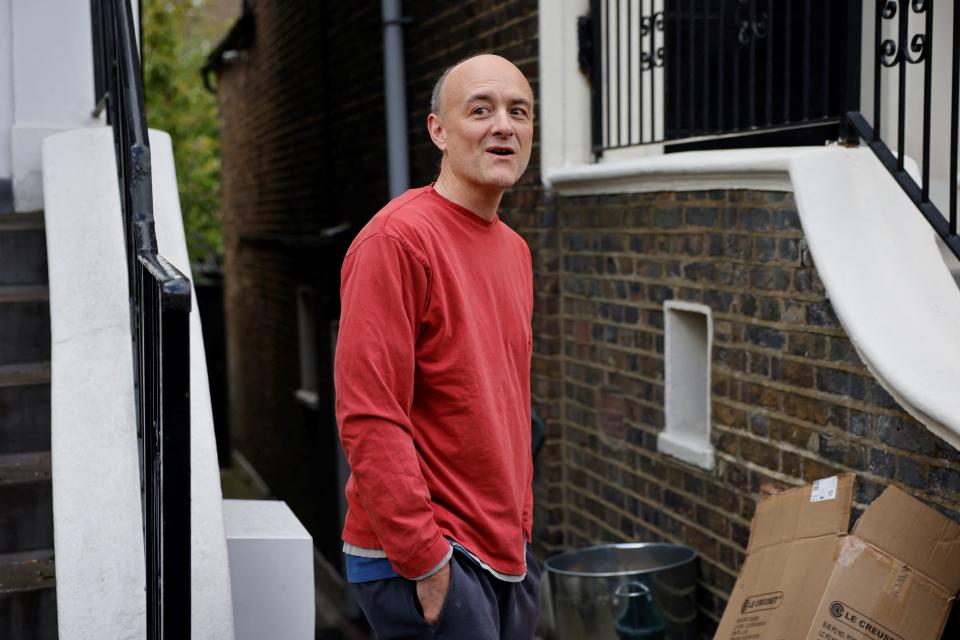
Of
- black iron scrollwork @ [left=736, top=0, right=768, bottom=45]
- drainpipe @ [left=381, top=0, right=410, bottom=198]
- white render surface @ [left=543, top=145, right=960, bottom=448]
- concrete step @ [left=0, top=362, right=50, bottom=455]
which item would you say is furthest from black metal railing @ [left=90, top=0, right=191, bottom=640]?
drainpipe @ [left=381, top=0, right=410, bottom=198]

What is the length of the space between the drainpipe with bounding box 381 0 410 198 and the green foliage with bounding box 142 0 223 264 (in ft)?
29.5

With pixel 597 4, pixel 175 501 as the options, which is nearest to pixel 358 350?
pixel 175 501

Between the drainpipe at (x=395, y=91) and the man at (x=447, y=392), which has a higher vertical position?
the drainpipe at (x=395, y=91)

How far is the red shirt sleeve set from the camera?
2350 millimetres

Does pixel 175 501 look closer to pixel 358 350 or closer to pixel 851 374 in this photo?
pixel 358 350

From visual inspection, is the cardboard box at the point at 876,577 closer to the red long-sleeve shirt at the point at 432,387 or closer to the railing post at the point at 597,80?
the red long-sleeve shirt at the point at 432,387

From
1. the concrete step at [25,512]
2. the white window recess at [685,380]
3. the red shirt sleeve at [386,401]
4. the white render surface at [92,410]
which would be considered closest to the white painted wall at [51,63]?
the white render surface at [92,410]

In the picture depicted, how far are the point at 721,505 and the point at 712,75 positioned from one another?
81.1 inches

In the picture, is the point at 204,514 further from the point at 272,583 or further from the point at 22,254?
the point at 22,254

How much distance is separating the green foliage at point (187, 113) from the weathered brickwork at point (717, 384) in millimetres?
11625

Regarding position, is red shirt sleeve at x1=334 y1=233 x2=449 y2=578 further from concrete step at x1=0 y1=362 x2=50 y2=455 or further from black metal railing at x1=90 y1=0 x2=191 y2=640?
concrete step at x1=0 y1=362 x2=50 y2=455

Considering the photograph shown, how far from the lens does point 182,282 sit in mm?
2270

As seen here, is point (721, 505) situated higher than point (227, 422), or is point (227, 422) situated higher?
point (721, 505)

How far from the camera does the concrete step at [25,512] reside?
3.39m
